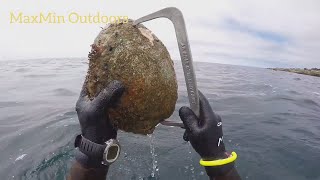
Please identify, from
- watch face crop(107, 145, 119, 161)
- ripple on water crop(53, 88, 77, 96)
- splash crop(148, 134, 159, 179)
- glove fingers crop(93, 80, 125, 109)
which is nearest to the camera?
glove fingers crop(93, 80, 125, 109)

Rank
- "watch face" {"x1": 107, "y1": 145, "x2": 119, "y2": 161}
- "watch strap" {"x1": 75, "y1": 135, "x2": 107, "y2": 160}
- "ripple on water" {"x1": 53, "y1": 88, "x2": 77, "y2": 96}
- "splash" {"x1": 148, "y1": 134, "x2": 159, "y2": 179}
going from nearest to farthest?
1. "watch strap" {"x1": 75, "y1": 135, "x2": 107, "y2": 160}
2. "watch face" {"x1": 107, "y1": 145, "x2": 119, "y2": 161}
3. "splash" {"x1": 148, "y1": 134, "x2": 159, "y2": 179}
4. "ripple on water" {"x1": 53, "y1": 88, "x2": 77, "y2": 96}

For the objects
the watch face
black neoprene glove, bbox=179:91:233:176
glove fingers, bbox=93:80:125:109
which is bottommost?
the watch face

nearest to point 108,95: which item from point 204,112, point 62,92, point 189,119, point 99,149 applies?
point 99,149

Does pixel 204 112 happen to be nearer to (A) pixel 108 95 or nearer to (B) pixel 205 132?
(B) pixel 205 132

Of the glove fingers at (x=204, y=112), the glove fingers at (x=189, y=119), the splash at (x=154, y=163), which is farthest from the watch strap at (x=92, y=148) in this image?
the splash at (x=154, y=163)

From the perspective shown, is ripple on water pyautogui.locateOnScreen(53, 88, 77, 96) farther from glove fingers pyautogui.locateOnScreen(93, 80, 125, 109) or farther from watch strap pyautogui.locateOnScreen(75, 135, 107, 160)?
glove fingers pyautogui.locateOnScreen(93, 80, 125, 109)

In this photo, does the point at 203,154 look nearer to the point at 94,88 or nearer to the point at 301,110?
the point at 94,88

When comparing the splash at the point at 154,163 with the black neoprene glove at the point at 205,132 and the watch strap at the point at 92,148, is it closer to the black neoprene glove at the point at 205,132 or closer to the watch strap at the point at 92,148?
the black neoprene glove at the point at 205,132

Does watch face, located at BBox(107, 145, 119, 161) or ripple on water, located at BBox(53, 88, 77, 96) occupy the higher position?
watch face, located at BBox(107, 145, 119, 161)

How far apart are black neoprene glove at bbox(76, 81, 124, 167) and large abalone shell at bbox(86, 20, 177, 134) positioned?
0.08 metres

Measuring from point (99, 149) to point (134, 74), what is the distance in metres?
0.73

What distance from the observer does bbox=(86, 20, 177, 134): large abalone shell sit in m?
2.88

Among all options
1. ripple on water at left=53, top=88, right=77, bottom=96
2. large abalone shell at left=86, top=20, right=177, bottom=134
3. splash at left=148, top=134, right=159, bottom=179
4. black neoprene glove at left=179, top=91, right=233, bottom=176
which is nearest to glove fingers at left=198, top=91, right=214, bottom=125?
black neoprene glove at left=179, top=91, right=233, bottom=176

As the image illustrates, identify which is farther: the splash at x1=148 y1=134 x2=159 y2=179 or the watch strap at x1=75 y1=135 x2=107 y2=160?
the splash at x1=148 y1=134 x2=159 y2=179
